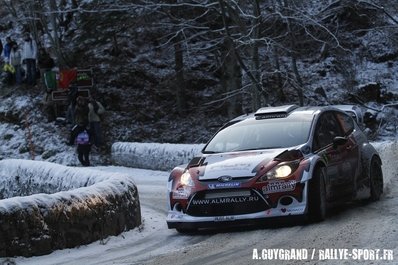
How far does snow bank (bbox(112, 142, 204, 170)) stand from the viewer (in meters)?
19.6

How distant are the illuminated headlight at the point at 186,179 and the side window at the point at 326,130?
5.73 feet

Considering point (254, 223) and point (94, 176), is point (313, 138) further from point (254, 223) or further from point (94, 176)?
point (94, 176)

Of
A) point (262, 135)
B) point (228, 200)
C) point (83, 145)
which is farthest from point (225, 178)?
point (83, 145)

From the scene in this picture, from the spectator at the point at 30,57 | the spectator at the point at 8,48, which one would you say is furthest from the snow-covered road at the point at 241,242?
the spectator at the point at 8,48

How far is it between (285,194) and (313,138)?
4.36ft

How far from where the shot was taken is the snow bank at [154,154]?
64.3 ft

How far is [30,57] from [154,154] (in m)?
11.2

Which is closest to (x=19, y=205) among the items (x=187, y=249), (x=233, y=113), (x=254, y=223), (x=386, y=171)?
(x=187, y=249)

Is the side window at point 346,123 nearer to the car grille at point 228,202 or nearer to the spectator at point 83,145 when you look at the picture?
the car grille at point 228,202

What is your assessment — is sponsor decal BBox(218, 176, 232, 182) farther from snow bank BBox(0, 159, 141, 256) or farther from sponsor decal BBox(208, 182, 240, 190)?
snow bank BBox(0, 159, 141, 256)

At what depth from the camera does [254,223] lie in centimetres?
923

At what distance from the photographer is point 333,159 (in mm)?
10094

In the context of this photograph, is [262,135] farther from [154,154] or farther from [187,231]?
[154,154]

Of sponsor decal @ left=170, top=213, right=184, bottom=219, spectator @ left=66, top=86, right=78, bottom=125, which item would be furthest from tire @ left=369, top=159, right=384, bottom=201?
spectator @ left=66, top=86, right=78, bottom=125
